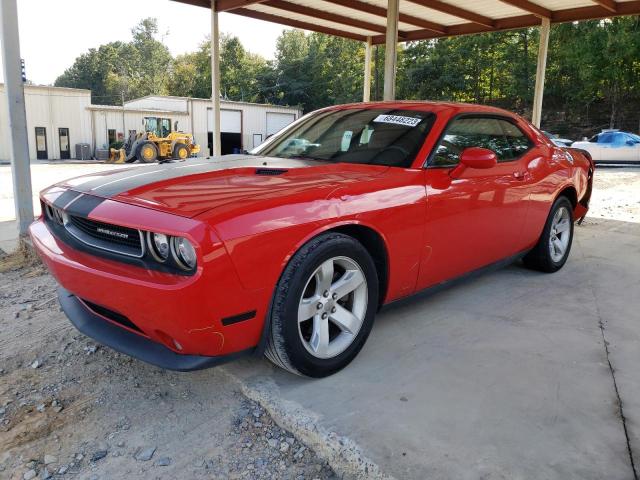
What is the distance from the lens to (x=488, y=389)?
2.57 meters

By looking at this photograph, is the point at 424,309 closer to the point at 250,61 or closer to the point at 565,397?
the point at 565,397

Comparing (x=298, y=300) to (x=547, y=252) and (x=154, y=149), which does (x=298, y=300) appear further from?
(x=154, y=149)

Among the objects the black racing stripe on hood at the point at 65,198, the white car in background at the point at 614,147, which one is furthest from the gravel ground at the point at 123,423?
the white car in background at the point at 614,147

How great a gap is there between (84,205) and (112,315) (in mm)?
543

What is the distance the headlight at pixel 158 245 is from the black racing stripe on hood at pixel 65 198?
27.9 inches

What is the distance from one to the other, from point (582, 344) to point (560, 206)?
180 cm

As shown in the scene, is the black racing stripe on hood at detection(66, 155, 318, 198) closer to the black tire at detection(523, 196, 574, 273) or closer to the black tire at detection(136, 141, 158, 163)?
the black tire at detection(523, 196, 574, 273)

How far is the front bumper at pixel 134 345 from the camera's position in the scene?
7.13 ft

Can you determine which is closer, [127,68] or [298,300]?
[298,300]

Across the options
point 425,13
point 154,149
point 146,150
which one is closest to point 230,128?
point 154,149

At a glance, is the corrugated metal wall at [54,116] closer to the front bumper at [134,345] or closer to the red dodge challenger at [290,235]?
the red dodge challenger at [290,235]

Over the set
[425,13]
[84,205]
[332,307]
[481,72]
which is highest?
[481,72]

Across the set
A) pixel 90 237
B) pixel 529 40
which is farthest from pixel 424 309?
pixel 529 40

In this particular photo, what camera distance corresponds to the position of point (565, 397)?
252 centimetres
